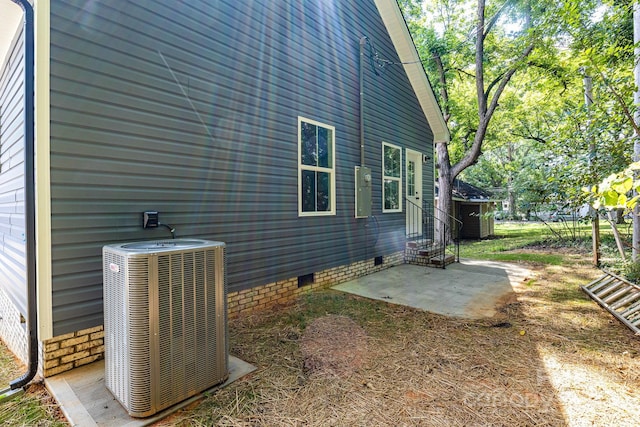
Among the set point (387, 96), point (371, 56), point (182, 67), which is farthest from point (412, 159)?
point (182, 67)

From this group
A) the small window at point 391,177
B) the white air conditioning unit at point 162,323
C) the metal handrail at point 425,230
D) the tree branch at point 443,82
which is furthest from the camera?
the tree branch at point 443,82

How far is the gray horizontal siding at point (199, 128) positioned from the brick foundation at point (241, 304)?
0.12m

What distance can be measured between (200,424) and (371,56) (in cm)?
686

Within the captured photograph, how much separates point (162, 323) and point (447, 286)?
4764 mm

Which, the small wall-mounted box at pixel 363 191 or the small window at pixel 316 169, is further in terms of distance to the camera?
the small wall-mounted box at pixel 363 191

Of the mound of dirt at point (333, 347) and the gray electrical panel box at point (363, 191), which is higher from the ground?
the gray electrical panel box at point (363, 191)

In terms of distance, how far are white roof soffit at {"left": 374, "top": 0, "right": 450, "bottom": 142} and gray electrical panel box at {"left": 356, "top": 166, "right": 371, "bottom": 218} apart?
3.50 meters

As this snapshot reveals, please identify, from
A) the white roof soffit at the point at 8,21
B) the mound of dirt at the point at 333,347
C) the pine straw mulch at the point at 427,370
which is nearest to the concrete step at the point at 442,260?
the pine straw mulch at the point at 427,370

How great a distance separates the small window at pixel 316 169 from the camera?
5.21 metres

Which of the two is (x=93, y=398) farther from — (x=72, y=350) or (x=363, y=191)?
(x=363, y=191)

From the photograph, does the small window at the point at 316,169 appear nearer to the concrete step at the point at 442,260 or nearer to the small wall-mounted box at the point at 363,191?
the small wall-mounted box at the point at 363,191

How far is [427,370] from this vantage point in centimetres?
281

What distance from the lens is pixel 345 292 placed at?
209 inches

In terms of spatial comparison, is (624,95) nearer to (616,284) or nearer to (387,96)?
(616,284)
